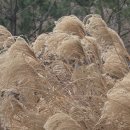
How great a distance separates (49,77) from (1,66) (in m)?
0.39

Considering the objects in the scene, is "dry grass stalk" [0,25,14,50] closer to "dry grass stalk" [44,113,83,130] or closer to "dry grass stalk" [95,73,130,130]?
"dry grass stalk" [44,113,83,130]

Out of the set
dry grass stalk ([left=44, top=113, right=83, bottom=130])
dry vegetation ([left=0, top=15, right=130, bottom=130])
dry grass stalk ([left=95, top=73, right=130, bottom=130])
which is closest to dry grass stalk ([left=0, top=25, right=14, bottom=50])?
dry vegetation ([left=0, top=15, right=130, bottom=130])

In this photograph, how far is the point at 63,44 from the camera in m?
4.20

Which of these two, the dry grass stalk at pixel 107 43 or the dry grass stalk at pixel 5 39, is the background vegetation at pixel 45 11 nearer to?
the dry grass stalk at pixel 107 43

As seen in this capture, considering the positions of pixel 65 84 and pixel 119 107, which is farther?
pixel 65 84

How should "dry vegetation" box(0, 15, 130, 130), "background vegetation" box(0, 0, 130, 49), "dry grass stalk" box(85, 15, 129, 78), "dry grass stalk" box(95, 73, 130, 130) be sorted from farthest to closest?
"background vegetation" box(0, 0, 130, 49) < "dry grass stalk" box(85, 15, 129, 78) < "dry vegetation" box(0, 15, 130, 130) < "dry grass stalk" box(95, 73, 130, 130)

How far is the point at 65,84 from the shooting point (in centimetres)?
416

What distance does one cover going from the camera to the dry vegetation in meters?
3.66

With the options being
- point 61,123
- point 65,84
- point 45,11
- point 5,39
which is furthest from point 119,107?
point 45,11

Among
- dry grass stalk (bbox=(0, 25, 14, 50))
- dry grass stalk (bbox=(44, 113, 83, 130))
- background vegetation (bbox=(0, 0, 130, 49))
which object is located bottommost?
background vegetation (bbox=(0, 0, 130, 49))

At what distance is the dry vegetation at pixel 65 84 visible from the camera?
144 inches

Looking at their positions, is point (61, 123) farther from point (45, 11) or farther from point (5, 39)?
point (45, 11)

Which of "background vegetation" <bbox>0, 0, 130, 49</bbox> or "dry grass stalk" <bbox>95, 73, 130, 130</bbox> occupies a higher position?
"dry grass stalk" <bbox>95, 73, 130, 130</bbox>

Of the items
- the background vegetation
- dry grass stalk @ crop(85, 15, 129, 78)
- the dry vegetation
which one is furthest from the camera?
the background vegetation
